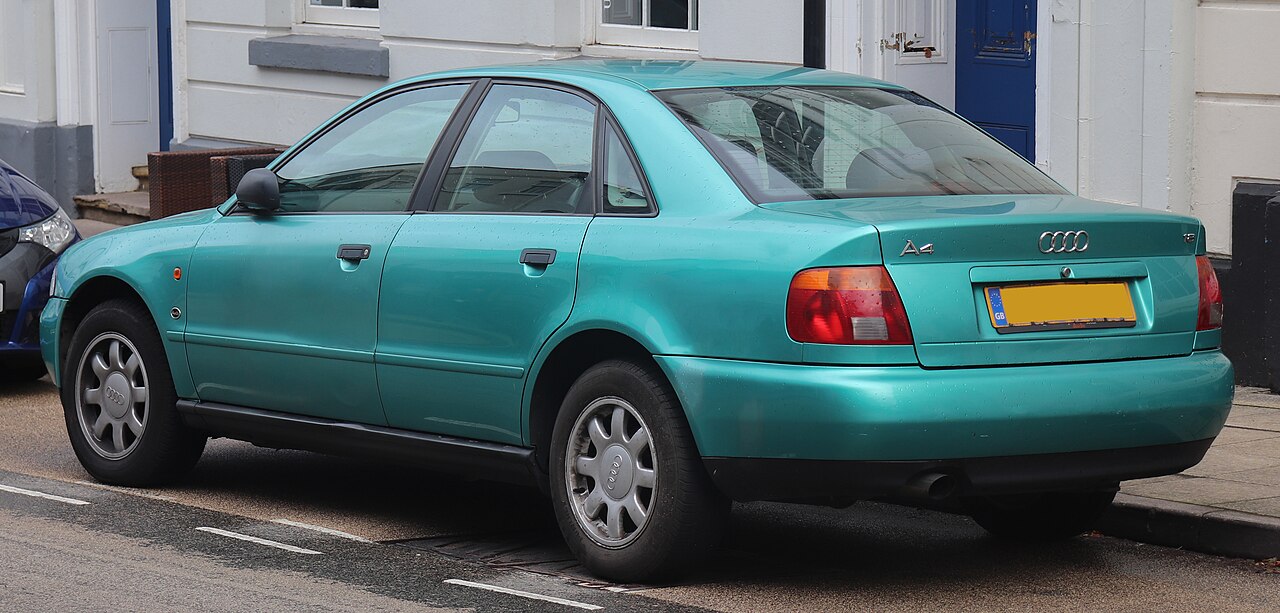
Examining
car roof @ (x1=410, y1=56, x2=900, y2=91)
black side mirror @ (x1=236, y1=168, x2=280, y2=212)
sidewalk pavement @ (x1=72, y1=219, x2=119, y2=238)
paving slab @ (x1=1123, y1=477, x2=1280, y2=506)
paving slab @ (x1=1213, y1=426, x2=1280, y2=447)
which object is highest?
car roof @ (x1=410, y1=56, x2=900, y2=91)

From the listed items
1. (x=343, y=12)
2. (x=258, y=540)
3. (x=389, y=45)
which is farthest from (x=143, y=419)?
(x=343, y=12)

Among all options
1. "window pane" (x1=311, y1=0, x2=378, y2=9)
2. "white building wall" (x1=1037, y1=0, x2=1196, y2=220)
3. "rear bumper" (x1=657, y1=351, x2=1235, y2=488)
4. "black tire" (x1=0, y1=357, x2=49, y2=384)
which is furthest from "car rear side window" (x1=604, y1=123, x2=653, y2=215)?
"window pane" (x1=311, y1=0, x2=378, y2=9)

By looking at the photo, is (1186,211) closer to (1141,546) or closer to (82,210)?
(1141,546)

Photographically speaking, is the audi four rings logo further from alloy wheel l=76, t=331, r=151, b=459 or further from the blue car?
the blue car

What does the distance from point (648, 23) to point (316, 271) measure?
648 centimetres

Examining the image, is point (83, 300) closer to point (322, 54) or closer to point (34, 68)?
point (322, 54)

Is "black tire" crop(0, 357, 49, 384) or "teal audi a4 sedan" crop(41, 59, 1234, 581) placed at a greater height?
"teal audi a4 sedan" crop(41, 59, 1234, 581)

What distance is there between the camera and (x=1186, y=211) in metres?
9.43

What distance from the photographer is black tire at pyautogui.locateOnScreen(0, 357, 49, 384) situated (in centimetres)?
1020

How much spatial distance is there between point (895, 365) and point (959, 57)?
242 inches

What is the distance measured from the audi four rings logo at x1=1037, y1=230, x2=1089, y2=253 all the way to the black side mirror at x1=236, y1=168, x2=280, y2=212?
2.74 m

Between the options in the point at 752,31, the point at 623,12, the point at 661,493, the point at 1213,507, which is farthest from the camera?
the point at 623,12

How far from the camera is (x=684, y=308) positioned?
546 cm

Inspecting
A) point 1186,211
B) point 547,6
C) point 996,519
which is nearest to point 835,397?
point 996,519
